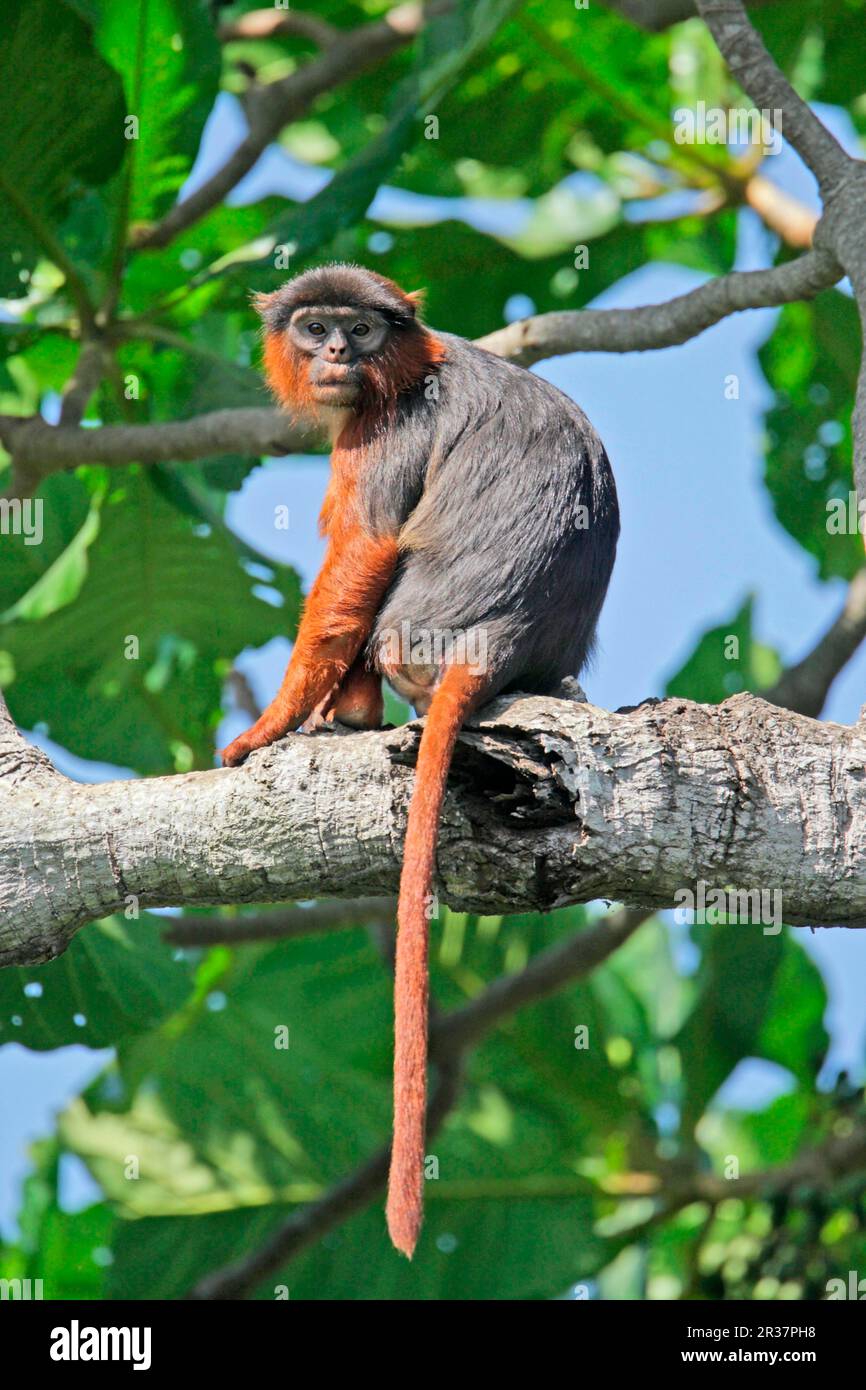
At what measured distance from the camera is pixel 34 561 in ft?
23.1

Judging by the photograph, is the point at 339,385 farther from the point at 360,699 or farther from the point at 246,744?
the point at 246,744

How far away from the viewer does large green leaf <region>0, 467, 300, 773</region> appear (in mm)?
6742

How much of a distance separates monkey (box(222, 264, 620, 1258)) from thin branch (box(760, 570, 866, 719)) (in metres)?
2.10

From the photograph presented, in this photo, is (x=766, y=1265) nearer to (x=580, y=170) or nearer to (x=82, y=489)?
(x=82, y=489)

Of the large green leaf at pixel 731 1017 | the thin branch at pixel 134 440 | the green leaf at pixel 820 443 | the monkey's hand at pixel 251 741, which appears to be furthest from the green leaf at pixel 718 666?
the monkey's hand at pixel 251 741

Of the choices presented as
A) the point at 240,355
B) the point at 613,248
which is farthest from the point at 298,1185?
the point at 613,248

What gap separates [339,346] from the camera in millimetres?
4914

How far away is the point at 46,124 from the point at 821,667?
3.68 meters

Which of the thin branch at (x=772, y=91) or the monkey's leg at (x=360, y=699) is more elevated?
the thin branch at (x=772, y=91)

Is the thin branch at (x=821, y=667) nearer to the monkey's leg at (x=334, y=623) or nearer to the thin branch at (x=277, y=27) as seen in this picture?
the monkey's leg at (x=334, y=623)

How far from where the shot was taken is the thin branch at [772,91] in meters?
5.27

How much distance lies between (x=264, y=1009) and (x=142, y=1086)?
2.37ft

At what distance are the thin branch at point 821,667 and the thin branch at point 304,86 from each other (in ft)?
10.3

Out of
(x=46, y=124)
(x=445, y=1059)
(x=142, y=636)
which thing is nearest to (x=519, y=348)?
(x=46, y=124)
